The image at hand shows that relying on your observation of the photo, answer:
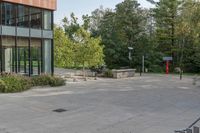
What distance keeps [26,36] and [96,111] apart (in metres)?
13.0

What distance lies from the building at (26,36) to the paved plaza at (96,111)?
5.73 metres

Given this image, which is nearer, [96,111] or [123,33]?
[96,111]

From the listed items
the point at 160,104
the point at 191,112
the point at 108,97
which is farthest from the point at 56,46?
the point at 191,112

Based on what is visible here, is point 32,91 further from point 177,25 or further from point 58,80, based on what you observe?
point 177,25

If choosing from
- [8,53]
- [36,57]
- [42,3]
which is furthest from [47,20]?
[8,53]

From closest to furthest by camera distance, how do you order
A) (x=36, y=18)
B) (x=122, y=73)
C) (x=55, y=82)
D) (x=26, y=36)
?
(x=55, y=82), (x=26, y=36), (x=36, y=18), (x=122, y=73)

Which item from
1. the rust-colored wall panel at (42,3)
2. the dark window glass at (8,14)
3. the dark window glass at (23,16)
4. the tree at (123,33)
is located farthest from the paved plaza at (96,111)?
the tree at (123,33)

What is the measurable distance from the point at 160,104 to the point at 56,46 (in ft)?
57.2

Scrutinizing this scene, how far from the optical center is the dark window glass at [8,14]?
24656 millimetres

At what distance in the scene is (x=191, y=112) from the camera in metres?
15.3

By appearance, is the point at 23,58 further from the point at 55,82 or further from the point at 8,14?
the point at 55,82

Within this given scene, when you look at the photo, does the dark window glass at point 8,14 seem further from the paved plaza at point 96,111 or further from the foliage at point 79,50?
the foliage at point 79,50

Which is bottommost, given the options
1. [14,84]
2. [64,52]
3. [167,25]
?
[14,84]

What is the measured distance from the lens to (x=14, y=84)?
20.4 metres
